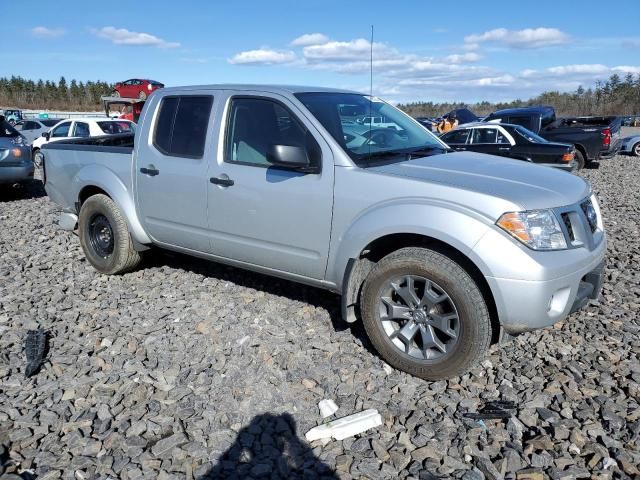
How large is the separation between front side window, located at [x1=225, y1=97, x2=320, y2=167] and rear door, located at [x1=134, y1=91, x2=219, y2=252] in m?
0.22

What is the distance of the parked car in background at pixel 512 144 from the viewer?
1262cm

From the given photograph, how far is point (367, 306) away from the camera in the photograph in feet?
12.0

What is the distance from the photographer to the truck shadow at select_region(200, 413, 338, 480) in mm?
2713

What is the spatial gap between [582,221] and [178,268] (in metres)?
4.07

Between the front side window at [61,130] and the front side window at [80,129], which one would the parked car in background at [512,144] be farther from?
the front side window at [61,130]

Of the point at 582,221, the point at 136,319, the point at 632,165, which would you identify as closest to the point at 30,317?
the point at 136,319

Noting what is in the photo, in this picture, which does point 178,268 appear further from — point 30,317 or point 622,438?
point 622,438

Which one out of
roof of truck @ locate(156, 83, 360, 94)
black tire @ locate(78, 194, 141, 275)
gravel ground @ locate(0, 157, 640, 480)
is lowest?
gravel ground @ locate(0, 157, 640, 480)

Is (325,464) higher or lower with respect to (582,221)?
lower

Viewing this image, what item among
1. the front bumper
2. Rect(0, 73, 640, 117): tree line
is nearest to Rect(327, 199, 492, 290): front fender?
the front bumper

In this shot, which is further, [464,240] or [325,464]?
[464,240]

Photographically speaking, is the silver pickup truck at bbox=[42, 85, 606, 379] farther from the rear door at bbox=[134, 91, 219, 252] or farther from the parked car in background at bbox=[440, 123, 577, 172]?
the parked car in background at bbox=[440, 123, 577, 172]

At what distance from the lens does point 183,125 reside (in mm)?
4707

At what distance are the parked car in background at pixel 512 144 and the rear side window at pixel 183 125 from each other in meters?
8.91
